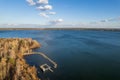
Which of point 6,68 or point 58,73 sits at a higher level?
point 6,68

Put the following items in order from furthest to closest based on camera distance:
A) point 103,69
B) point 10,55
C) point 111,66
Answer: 1. point 111,66
2. point 103,69
3. point 10,55

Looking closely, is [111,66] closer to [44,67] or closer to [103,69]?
[103,69]

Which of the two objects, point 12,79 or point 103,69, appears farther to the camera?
point 103,69

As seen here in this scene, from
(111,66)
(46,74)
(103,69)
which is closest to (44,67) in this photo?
(46,74)

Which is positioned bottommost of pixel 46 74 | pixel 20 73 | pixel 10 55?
pixel 46 74

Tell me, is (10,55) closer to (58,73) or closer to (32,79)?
(32,79)

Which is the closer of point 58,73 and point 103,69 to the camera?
point 58,73

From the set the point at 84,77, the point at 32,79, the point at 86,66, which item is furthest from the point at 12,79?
the point at 86,66

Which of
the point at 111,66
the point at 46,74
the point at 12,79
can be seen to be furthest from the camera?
the point at 111,66

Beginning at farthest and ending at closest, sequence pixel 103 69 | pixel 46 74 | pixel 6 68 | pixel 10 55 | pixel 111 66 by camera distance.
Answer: pixel 111 66 < pixel 103 69 < pixel 46 74 < pixel 10 55 < pixel 6 68
